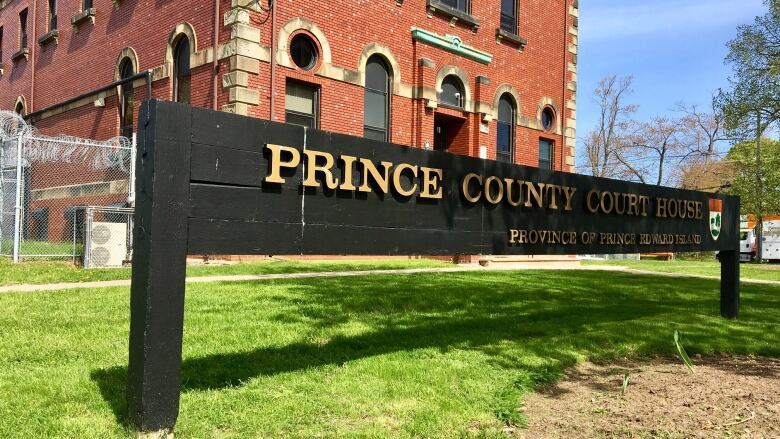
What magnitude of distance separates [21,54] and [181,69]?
1184 centimetres

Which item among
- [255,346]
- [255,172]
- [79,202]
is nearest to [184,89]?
[79,202]

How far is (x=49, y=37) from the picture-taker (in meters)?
20.5

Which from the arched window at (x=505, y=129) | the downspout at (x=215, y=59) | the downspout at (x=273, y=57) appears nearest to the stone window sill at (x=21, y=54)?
the downspout at (x=215, y=59)

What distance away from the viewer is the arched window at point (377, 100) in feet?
50.6

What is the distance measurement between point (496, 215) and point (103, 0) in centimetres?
1681

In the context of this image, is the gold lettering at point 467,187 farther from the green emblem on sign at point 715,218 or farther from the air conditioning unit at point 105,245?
the air conditioning unit at point 105,245

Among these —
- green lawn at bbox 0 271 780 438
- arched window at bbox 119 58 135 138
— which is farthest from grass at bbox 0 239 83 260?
green lawn at bbox 0 271 780 438

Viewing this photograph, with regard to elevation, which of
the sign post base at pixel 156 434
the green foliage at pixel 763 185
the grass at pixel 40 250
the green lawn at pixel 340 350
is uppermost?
the green foliage at pixel 763 185

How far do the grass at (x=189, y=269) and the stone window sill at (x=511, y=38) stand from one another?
25.0 ft

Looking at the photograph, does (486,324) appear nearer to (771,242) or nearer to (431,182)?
(431,182)

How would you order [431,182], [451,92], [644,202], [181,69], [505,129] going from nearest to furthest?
1. [431,182]
2. [644,202]
3. [181,69]
4. [451,92]
5. [505,129]

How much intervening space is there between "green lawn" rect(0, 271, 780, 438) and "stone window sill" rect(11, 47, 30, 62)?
58.6ft

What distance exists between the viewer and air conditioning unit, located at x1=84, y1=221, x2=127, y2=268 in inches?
453

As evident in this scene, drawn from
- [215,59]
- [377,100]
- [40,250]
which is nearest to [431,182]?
[215,59]
